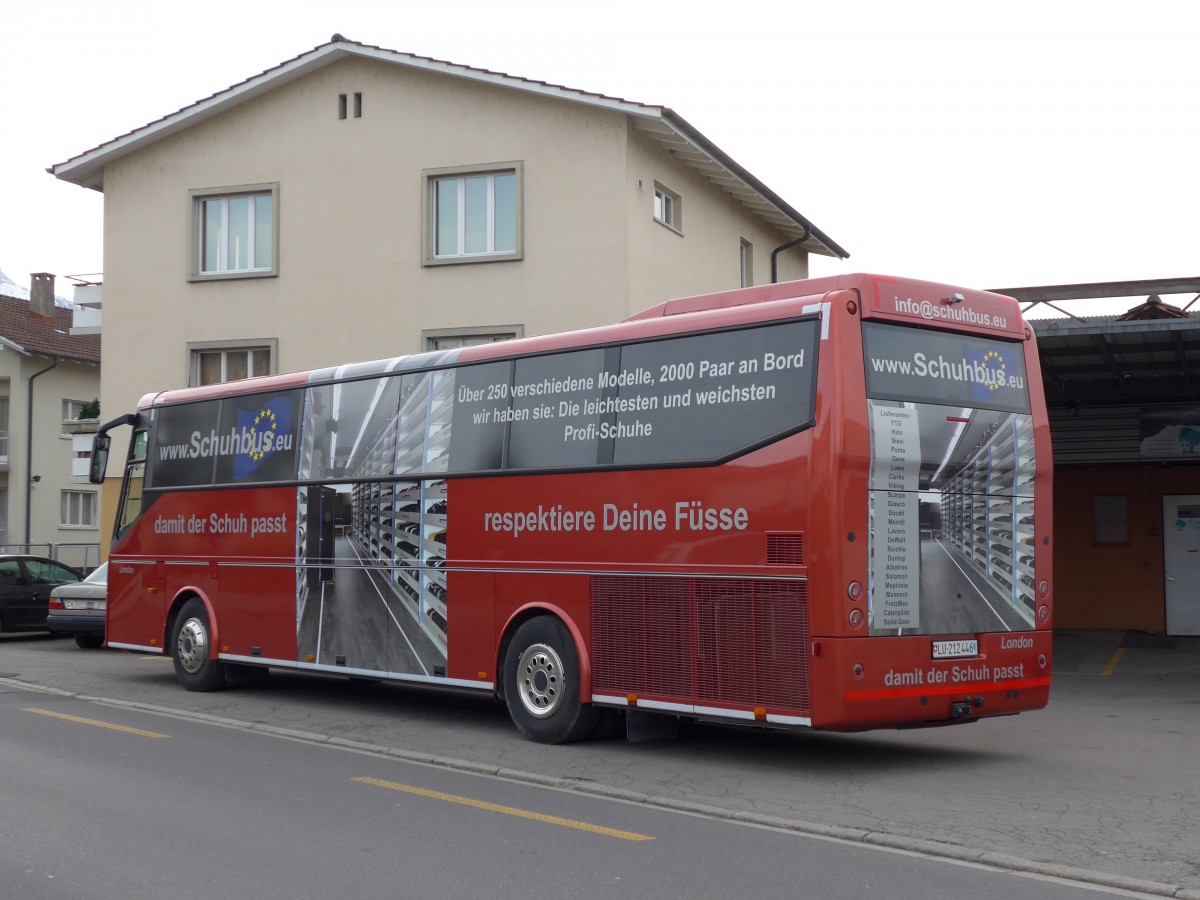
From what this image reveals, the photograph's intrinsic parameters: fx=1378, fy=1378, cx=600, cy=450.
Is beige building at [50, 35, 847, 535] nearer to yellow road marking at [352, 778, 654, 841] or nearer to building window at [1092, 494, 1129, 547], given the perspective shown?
building window at [1092, 494, 1129, 547]

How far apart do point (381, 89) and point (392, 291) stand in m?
3.78

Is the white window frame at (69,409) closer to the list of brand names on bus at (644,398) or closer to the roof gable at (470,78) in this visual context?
the roof gable at (470,78)

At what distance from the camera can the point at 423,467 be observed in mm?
12867

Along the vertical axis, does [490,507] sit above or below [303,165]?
below

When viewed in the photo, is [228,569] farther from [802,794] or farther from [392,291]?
[392,291]

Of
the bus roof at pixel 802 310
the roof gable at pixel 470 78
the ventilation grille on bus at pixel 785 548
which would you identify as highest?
the roof gable at pixel 470 78

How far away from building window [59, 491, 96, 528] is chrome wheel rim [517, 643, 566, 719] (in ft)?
142

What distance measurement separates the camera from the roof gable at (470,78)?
22.9 meters

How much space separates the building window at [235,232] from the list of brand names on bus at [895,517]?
18236 millimetres

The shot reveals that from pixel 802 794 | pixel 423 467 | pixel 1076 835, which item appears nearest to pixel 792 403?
pixel 802 794

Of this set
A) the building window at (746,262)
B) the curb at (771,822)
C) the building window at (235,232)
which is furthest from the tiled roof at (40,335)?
the curb at (771,822)

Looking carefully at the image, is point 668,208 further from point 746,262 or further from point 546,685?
point 546,685

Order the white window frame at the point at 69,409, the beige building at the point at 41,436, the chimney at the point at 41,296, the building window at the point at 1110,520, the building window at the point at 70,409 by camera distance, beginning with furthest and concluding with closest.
Result: the chimney at the point at 41,296, the building window at the point at 70,409, the white window frame at the point at 69,409, the beige building at the point at 41,436, the building window at the point at 1110,520

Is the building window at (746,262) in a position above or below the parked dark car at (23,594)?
above
